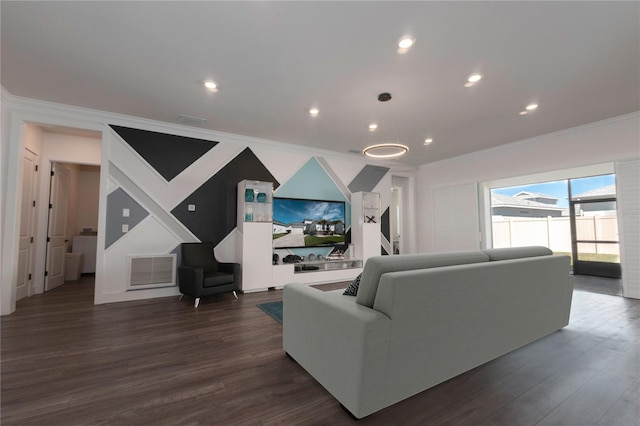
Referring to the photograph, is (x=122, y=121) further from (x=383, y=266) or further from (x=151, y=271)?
(x=383, y=266)

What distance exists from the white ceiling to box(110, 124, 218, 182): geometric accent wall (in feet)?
1.27

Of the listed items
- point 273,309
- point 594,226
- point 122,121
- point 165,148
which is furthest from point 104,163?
point 594,226

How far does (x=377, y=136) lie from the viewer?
530cm

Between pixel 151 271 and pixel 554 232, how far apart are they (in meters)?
9.37

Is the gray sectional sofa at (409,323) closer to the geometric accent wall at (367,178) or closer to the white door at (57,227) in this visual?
the geometric accent wall at (367,178)

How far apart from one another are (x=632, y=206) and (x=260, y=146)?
256 inches

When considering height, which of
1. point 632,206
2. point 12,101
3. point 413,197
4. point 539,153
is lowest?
point 632,206

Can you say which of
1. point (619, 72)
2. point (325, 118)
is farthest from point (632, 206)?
point (325, 118)

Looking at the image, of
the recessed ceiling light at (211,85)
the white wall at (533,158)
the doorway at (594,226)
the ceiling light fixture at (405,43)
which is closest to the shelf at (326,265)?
the white wall at (533,158)

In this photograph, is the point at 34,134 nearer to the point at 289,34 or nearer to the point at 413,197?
the point at 289,34

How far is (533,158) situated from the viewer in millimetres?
5398

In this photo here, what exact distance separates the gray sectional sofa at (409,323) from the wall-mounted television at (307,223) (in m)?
3.20

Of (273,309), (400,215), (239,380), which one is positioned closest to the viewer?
(239,380)

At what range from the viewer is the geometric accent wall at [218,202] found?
4.79m
